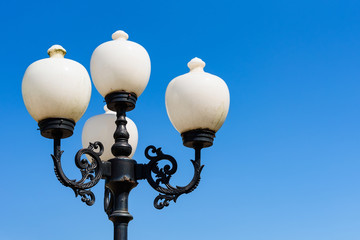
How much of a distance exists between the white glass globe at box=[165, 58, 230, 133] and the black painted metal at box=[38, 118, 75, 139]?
2.95 feet

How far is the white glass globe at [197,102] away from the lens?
18.6ft

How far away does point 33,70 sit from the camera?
546 cm

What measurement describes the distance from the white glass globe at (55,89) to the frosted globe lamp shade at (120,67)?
16 cm

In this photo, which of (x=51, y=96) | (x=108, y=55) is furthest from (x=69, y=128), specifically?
(x=108, y=55)

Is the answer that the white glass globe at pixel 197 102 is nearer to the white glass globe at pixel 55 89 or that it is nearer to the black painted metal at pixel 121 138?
the black painted metal at pixel 121 138

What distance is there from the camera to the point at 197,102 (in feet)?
18.6

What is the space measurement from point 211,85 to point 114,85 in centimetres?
84

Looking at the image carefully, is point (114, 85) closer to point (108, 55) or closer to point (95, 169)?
point (108, 55)

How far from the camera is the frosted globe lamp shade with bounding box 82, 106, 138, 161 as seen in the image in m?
6.29

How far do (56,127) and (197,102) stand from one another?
119cm

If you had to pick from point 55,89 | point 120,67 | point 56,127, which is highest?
point 120,67

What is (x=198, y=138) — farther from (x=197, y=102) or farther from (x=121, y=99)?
(x=121, y=99)

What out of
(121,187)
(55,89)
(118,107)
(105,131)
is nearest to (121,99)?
(118,107)

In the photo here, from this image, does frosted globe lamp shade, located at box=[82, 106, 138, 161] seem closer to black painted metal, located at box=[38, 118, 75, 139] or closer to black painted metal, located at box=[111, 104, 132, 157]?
black painted metal, located at box=[111, 104, 132, 157]
